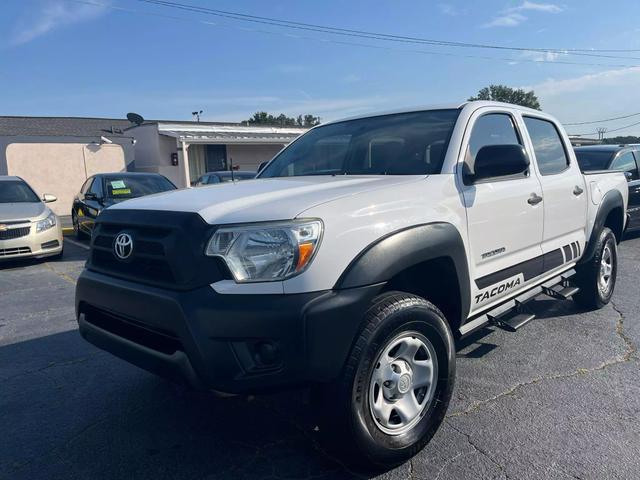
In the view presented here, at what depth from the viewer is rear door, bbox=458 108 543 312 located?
319 cm

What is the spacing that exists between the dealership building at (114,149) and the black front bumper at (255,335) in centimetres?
1830

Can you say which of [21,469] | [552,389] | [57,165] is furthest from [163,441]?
[57,165]

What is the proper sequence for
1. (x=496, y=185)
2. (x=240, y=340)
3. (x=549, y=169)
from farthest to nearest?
(x=549, y=169), (x=496, y=185), (x=240, y=340)

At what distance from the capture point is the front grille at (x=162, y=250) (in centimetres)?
229

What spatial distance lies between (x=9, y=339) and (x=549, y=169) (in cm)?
504

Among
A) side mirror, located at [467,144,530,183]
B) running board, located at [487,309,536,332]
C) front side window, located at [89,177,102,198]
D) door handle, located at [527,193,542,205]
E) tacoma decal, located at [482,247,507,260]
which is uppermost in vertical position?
side mirror, located at [467,144,530,183]

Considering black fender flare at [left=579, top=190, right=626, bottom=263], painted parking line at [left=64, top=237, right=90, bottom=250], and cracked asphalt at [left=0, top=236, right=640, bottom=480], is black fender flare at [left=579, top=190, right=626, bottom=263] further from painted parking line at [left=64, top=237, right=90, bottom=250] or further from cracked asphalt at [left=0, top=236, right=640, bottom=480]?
painted parking line at [left=64, top=237, right=90, bottom=250]

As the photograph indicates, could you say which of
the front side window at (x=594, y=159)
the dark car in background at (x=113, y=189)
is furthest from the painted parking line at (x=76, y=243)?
the front side window at (x=594, y=159)

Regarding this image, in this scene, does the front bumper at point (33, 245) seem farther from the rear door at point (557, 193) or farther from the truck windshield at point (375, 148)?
the rear door at point (557, 193)

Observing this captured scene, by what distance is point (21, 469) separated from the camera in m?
2.66

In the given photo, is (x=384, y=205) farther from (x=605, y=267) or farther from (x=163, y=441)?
(x=605, y=267)

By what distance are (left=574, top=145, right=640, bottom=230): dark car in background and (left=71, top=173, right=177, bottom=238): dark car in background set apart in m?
7.78

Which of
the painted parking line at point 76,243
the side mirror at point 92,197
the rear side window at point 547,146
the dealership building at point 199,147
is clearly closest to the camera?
the rear side window at point 547,146

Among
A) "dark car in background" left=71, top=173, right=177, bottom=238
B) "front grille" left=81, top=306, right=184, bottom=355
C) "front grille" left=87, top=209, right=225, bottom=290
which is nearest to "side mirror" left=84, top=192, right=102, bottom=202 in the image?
"dark car in background" left=71, top=173, right=177, bottom=238
